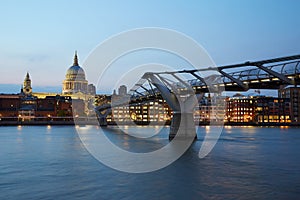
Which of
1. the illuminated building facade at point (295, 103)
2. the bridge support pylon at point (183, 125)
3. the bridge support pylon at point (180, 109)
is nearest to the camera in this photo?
the bridge support pylon at point (180, 109)

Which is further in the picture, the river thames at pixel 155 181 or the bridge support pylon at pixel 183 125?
the bridge support pylon at pixel 183 125

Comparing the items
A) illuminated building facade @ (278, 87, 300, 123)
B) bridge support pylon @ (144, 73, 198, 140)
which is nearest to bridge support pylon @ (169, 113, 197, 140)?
bridge support pylon @ (144, 73, 198, 140)

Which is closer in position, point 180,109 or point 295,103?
point 180,109

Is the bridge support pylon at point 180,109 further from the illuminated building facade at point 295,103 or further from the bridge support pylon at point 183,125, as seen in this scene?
the illuminated building facade at point 295,103

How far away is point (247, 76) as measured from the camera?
114 feet

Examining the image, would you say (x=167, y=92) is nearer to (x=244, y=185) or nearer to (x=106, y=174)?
(x=106, y=174)

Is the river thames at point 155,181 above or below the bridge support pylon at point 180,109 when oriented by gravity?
below

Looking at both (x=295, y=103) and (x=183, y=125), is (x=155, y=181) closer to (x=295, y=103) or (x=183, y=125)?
(x=183, y=125)

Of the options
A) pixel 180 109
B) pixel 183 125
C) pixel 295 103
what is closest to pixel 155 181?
pixel 180 109

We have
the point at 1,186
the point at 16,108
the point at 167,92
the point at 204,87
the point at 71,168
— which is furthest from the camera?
the point at 16,108

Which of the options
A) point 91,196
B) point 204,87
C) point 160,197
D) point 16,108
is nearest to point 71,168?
point 91,196

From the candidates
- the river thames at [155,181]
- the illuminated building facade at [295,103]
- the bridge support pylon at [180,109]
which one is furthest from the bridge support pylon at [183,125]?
the illuminated building facade at [295,103]

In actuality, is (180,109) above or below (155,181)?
above

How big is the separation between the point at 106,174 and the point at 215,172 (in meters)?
7.33
